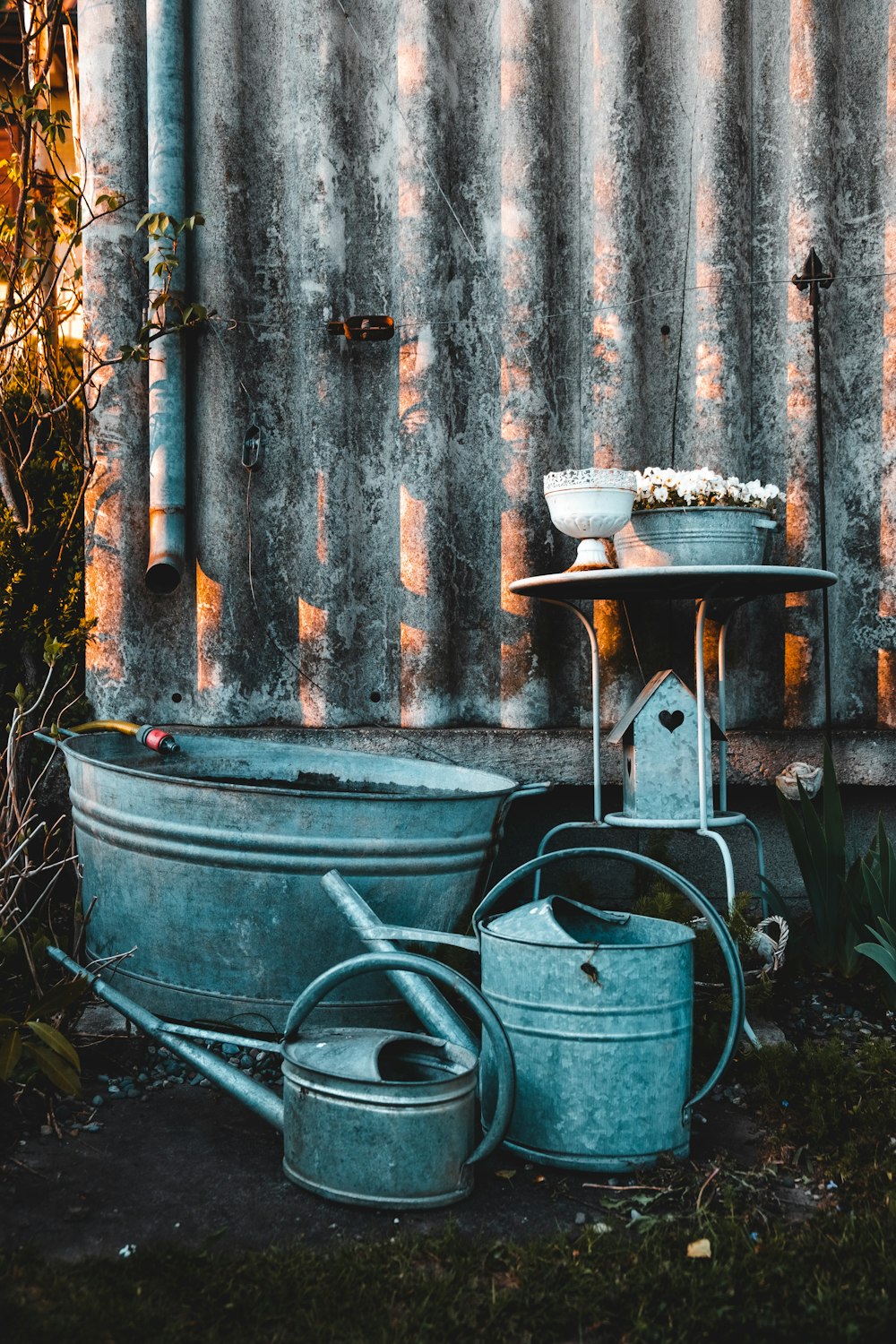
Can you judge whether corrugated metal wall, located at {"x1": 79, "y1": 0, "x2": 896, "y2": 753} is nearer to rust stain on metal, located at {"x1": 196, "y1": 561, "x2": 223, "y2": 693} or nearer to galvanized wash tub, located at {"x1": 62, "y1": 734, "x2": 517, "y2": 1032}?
rust stain on metal, located at {"x1": 196, "y1": 561, "x2": 223, "y2": 693}

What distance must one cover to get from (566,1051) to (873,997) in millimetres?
1359

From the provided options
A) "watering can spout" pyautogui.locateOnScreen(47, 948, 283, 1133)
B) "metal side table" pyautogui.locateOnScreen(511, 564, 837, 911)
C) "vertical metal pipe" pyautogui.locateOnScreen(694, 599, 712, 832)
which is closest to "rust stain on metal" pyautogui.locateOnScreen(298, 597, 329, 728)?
"metal side table" pyautogui.locateOnScreen(511, 564, 837, 911)

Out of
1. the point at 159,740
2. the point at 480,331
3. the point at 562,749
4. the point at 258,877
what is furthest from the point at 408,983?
the point at 480,331

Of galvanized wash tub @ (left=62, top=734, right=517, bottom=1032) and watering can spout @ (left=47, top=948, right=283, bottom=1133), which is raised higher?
galvanized wash tub @ (left=62, top=734, right=517, bottom=1032)

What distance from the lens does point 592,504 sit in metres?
3.22

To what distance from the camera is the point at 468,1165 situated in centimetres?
216

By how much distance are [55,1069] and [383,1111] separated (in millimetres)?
759

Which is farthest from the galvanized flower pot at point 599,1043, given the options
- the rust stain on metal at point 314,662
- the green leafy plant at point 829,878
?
the rust stain on metal at point 314,662

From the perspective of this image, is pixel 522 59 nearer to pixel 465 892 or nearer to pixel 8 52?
pixel 465 892

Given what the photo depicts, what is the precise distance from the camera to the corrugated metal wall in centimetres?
373

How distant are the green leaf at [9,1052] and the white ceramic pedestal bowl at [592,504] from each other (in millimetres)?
1943

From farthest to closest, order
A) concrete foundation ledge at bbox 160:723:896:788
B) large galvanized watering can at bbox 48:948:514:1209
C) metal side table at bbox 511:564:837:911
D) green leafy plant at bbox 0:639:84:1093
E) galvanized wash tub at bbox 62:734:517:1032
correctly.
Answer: concrete foundation ledge at bbox 160:723:896:788, metal side table at bbox 511:564:837:911, galvanized wash tub at bbox 62:734:517:1032, green leafy plant at bbox 0:639:84:1093, large galvanized watering can at bbox 48:948:514:1209

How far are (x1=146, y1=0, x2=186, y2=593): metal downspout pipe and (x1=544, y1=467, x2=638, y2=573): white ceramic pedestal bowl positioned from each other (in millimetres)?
1284

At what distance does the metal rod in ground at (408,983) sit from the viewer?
2.40 metres
